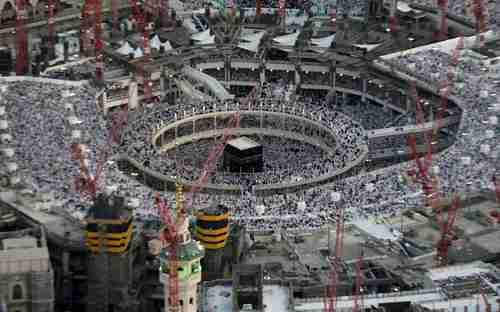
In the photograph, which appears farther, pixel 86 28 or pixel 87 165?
pixel 86 28

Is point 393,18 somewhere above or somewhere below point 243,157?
above

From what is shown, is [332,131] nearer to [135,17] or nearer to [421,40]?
[421,40]

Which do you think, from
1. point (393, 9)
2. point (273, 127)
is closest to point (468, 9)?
point (393, 9)

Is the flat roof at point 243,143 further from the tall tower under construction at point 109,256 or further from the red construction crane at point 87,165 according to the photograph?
the tall tower under construction at point 109,256

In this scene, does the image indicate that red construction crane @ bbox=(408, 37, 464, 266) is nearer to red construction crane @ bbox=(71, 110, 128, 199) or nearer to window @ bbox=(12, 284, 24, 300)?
red construction crane @ bbox=(71, 110, 128, 199)

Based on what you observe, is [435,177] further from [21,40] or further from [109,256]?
[21,40]

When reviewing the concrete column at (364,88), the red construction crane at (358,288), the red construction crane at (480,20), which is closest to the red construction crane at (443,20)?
the red construction crane at (480,20)
